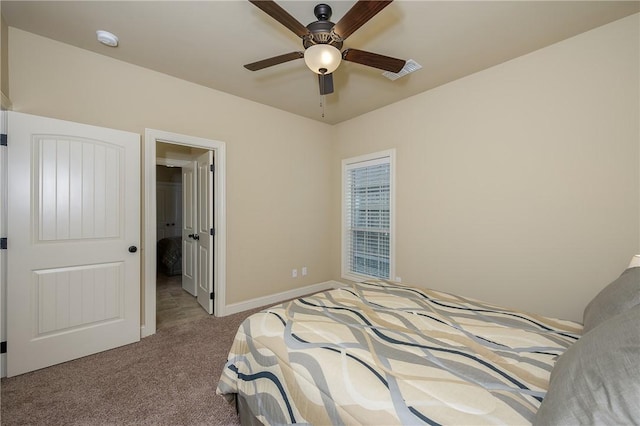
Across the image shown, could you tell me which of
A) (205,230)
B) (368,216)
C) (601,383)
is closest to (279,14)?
(601,383)

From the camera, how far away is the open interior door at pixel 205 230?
328 cm

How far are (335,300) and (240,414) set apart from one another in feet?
2.84

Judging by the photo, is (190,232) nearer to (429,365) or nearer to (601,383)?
(429,365)

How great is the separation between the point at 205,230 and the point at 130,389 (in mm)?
1849

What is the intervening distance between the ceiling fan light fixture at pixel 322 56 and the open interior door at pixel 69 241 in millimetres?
1955

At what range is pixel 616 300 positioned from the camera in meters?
1.14

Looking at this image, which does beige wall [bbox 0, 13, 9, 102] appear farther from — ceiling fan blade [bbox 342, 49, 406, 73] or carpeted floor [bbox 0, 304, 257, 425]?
ceiling fan blade [bbox 342, 49, 406, 73]

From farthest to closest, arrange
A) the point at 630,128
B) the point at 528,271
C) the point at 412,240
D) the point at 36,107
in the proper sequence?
the point at 412,240
the point at 528,271
the point at 36,107
the point at 630,128

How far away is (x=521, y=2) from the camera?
1854 mm

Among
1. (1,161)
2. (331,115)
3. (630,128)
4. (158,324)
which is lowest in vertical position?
(158,324)

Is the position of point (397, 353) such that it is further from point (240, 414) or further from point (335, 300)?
point (240, 414)

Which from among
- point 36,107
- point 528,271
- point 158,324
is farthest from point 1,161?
point 528,271

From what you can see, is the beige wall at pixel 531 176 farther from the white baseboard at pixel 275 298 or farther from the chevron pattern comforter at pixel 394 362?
the white baseboard at pixel 275 298

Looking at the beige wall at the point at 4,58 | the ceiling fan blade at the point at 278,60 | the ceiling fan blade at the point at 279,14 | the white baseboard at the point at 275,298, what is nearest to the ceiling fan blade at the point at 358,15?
the ceiling fan blade at the point at 279,14
